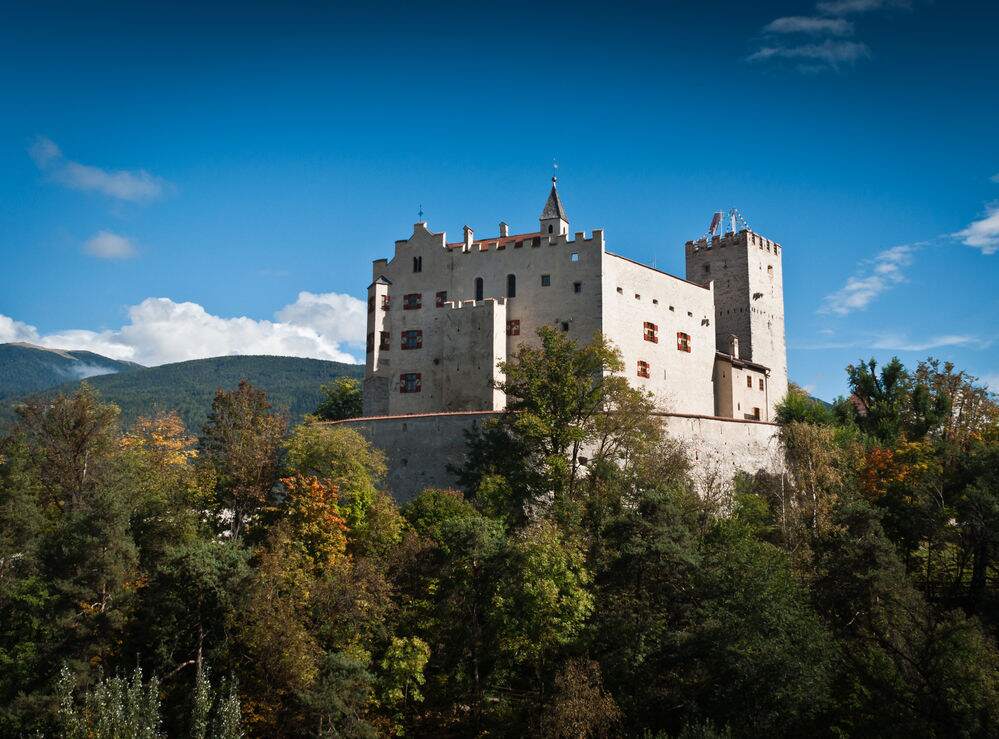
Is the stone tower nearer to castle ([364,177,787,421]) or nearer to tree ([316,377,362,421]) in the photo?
castle ([364,177,787,421])

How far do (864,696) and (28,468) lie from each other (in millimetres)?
33433

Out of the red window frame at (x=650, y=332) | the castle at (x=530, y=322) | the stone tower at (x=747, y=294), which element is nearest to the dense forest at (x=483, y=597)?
the castle at (x=530, y=322)

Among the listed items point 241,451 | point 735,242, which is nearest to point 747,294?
point 735,242

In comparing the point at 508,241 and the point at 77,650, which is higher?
the point at 508,241

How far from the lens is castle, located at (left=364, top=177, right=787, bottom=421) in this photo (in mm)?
52875

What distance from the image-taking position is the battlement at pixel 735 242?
64375 millimetres

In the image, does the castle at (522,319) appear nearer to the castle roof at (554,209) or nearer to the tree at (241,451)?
the castle roof at (554,209)

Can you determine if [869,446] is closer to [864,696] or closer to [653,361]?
[653,361]

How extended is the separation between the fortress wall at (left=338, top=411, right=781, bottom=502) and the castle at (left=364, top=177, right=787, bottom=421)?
17.2ft

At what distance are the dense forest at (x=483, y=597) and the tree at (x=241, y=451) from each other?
5.0 inches

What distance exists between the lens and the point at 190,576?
31984mm

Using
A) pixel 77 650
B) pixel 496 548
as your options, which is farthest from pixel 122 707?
pixel 496 548

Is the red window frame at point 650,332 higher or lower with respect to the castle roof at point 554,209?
lower

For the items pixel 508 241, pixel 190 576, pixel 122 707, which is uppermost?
pixel 508 241
